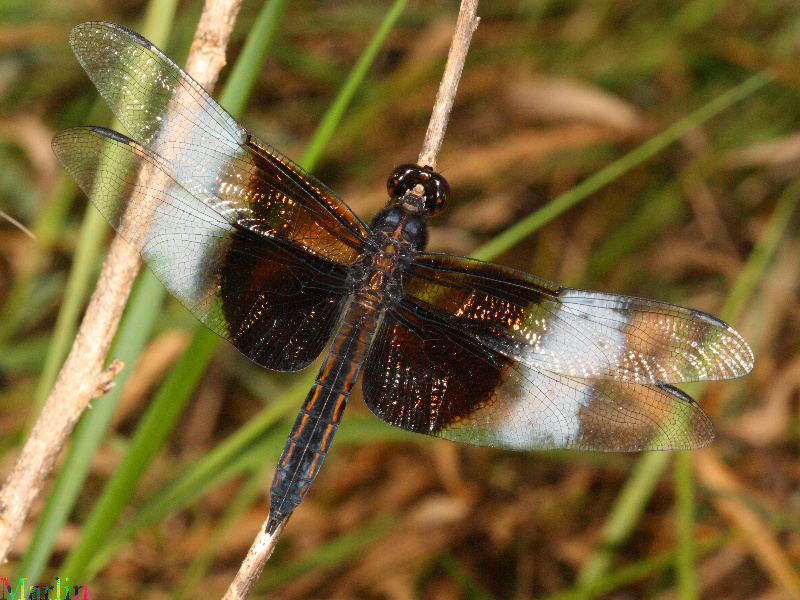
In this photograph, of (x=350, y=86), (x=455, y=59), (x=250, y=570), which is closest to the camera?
(x=250, y=570)

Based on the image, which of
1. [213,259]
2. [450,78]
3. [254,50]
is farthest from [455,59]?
[213,259]

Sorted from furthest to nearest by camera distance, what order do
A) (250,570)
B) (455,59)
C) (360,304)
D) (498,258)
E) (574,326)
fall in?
(498,258) → (360,304) → (574,326) → (455,59) → (250,570)

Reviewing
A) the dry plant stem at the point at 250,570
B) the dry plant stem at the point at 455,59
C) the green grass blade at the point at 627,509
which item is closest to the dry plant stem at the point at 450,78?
the dry plant stem at the point at 455,59

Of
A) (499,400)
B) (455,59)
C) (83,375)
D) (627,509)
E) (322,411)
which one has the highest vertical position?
(455,59)

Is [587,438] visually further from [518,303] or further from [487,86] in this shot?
[487,86]

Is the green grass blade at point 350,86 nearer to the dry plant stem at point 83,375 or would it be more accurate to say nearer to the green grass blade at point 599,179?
the dry plant stem at point 83,375

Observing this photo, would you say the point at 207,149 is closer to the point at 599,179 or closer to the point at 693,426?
the point at 599,179

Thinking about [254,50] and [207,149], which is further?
[207,149]
